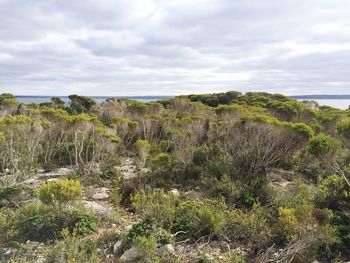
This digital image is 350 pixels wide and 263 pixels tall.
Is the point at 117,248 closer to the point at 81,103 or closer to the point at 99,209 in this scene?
the point at 99,209

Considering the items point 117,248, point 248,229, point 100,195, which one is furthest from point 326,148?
point 100,195

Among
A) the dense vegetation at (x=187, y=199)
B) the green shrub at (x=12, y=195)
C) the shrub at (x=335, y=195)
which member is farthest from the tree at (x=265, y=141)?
the green shrub at (x=12, y=195)

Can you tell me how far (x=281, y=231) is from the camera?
18.8ft

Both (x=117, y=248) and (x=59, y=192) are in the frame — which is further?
(x=59, y=192)

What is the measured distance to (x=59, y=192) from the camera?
6.05 m

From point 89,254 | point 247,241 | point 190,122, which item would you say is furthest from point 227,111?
point 89,254

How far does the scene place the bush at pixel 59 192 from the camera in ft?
19.9

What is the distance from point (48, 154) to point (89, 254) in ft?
29.7

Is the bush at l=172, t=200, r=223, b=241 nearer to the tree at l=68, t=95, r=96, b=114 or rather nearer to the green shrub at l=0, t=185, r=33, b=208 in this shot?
the green shrub at l=0, t=185, r=33, b=208

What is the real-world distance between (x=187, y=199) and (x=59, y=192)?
130 inches

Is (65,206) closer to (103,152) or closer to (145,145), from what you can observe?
(145,145)

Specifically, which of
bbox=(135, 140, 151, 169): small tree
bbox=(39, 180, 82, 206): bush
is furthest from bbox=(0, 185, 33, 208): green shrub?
bbox=(135, 140, 151, 169): small tree

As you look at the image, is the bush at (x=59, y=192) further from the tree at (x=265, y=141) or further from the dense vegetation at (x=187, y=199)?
the tree at (x=265, y=141)

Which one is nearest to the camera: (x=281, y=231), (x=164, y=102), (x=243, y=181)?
(x=281, y=231)
